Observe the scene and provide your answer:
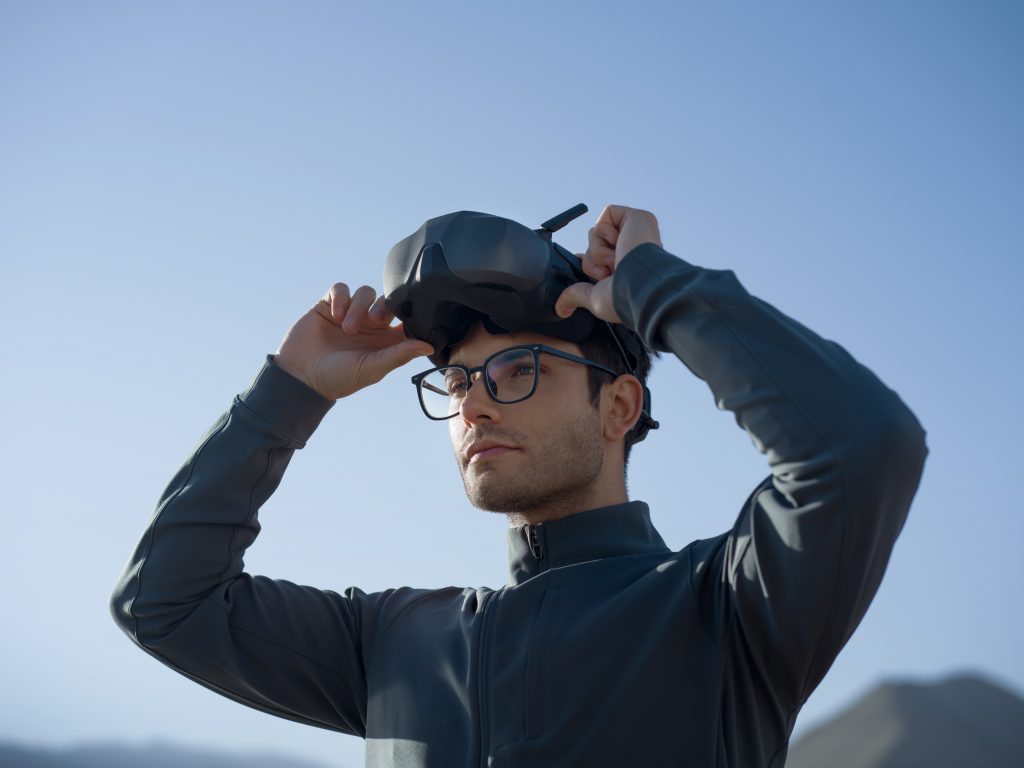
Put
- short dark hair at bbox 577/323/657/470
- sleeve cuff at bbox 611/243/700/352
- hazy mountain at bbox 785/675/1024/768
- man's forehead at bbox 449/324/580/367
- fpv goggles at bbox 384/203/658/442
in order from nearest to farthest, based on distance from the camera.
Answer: sleeve cuff at bbox 611/243/700/352
fpv goggles at bbox 384/203/658/442
man's forehead at bbox 449/324/580/367
short dark hair at bbox 577/323/657/470
hazy mountain at bbox 785/675/1024/768

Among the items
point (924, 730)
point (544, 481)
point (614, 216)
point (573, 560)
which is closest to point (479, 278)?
point (614, 216)

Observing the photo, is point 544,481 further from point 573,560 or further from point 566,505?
point 573,560

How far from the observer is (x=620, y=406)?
3.42m

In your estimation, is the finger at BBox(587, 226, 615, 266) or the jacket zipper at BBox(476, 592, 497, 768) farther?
the finger at BBox(587, 226, 615, 266)

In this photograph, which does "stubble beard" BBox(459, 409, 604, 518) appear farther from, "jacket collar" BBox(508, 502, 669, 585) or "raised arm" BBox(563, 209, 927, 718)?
"raised arm" BBox(563, 209, 927, 718)

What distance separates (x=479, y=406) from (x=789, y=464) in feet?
3.66

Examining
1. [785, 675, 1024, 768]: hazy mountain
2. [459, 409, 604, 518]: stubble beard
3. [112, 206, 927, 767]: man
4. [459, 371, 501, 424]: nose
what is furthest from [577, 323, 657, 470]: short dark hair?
[785, 675, 1024, 768]: hazy mountain

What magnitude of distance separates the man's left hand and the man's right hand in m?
0.66

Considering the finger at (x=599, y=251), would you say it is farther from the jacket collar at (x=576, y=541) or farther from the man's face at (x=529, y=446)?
the jacket collar at (x=576, y=541)

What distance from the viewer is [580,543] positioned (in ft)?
9.75

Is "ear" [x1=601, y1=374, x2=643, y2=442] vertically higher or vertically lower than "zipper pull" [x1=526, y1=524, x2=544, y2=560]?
higher

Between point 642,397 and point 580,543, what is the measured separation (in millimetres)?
685

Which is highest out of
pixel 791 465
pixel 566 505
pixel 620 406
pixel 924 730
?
pixel 924 730

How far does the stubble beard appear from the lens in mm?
3033
